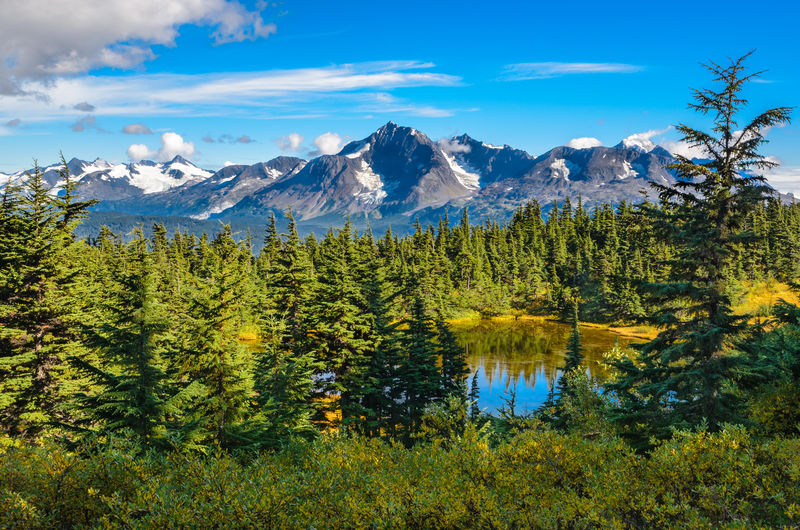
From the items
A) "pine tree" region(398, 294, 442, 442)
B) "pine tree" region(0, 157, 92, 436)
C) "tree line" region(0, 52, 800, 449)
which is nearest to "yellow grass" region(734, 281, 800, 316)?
"tree line" region(0, 52, 800, 449)

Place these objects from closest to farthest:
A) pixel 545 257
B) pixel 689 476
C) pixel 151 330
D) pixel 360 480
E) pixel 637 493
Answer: pixel 637 493
pixel 689 476
pixel 360 480
pixel 151 330
pixel 545 257

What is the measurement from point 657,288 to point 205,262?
75649mm

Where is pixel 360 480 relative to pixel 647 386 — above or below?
above

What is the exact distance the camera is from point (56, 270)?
21.8 metres

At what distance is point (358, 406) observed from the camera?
28.3 m

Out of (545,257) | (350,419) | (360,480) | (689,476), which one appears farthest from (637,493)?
(545,257)

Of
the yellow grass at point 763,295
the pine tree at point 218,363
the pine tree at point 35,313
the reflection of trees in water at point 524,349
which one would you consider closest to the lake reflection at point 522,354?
the reflection of trees in water at point 524,349

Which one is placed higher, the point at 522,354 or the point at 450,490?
the point at 450,490

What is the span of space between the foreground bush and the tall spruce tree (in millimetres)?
9671

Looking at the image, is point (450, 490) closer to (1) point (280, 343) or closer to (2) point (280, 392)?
(2) point (280, 392)

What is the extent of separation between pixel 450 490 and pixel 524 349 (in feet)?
194

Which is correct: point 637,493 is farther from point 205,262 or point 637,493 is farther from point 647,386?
point 205,262

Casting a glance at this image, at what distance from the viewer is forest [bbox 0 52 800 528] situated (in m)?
7.22

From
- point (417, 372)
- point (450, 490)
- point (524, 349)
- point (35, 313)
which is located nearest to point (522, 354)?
point (524, 349)
